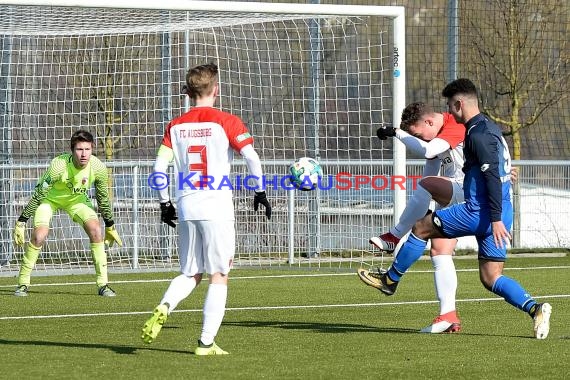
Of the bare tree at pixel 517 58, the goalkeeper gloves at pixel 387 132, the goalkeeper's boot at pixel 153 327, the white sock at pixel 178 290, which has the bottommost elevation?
the goalkeeper's boot at pixel 153 327

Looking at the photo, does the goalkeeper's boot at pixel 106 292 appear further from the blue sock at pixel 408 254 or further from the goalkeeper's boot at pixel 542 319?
the goalkeeper's boot at pixel 542 319

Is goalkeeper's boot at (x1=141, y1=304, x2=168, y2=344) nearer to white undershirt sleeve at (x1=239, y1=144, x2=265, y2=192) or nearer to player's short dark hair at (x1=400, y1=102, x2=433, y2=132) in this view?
white undershirt sleeve at (x1=239, y1=144, x2=265, y2=192)

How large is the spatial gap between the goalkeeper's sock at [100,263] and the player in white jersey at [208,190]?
16.8 ft

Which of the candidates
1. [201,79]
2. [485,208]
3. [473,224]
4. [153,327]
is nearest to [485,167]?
[485,208]

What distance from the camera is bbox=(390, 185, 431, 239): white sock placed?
1017 centimetres

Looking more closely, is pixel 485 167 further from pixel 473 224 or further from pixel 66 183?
pixel 66 183

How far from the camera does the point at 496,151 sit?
8.91 m

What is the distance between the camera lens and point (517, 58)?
20875 mm

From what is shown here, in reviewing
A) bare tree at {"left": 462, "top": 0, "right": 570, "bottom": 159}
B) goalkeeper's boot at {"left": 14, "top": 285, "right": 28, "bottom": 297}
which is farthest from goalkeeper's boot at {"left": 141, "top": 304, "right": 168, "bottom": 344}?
bare tree at {"left": 462, "top": 0, "right": 570, "bottom": 159}

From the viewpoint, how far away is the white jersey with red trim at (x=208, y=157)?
822cm

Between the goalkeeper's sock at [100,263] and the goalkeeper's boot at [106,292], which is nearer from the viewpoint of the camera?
the goalkeeper's boot at [106,292]

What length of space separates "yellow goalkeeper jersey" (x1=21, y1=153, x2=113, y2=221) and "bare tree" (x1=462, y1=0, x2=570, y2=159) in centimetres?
900

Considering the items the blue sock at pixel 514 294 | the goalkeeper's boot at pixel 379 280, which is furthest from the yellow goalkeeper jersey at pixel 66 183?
the blue sock at pixel 514 294

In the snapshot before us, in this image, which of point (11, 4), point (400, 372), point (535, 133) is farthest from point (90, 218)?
point (535, 133)
